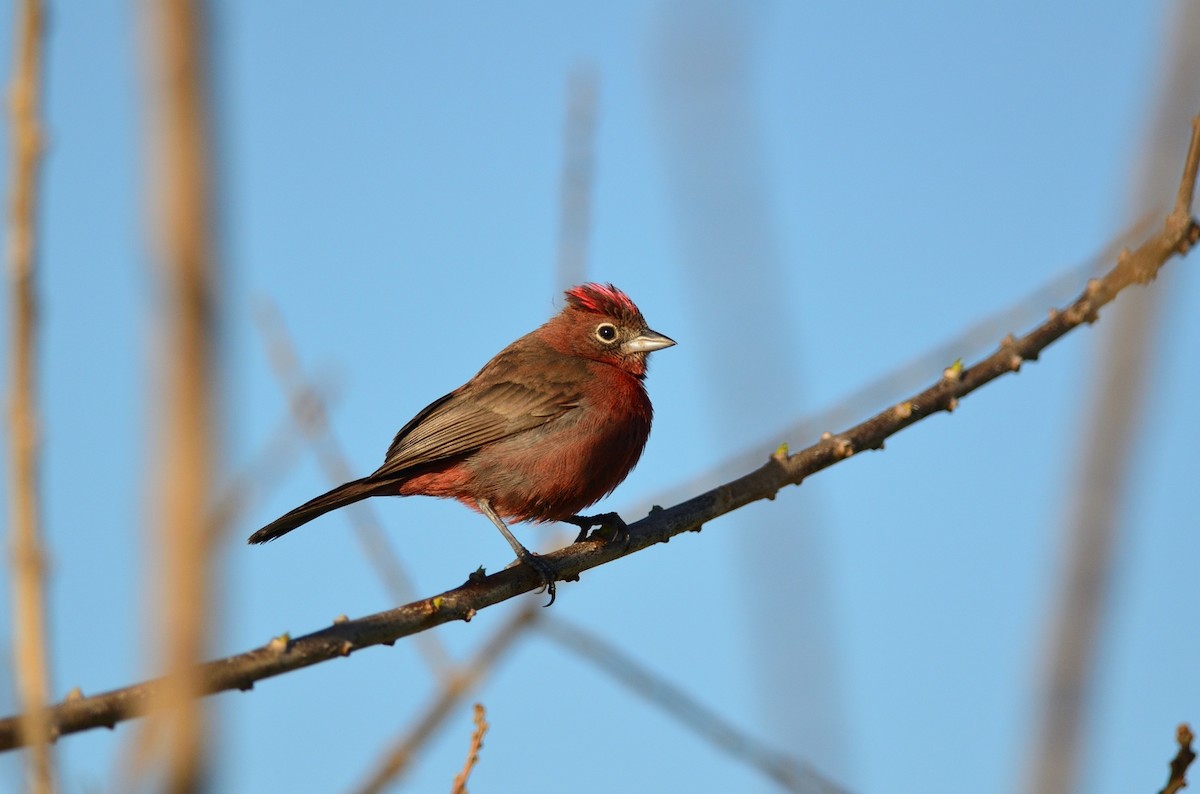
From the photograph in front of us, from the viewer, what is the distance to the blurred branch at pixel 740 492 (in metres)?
3.60

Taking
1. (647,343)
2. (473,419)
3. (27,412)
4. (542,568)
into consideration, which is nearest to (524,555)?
(542,568)

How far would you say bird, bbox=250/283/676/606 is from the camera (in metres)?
7.54

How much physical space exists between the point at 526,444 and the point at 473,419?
404 millimetres

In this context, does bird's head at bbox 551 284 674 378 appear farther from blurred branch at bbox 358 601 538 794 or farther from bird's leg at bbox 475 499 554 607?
blurred branch at bbox 358 601 538 794

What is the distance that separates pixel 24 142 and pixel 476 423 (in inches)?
223

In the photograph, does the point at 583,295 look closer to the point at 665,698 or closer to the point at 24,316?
the point at 665,698

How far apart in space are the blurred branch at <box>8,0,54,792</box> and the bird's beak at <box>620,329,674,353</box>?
6.72 metres

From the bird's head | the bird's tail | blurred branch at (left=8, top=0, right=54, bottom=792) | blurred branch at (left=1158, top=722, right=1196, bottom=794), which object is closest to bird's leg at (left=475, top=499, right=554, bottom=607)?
the bird's tail

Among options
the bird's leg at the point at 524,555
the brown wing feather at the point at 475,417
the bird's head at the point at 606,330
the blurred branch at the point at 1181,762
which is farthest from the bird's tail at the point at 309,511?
the blurred branch at the point at 1181,762

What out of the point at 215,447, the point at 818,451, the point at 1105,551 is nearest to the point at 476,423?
the point at 818,451

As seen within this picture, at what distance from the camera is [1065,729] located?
7.93 feet

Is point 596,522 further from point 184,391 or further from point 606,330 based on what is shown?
point 184,391

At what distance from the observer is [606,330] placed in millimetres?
8977

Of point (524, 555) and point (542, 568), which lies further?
point (524, 555)
